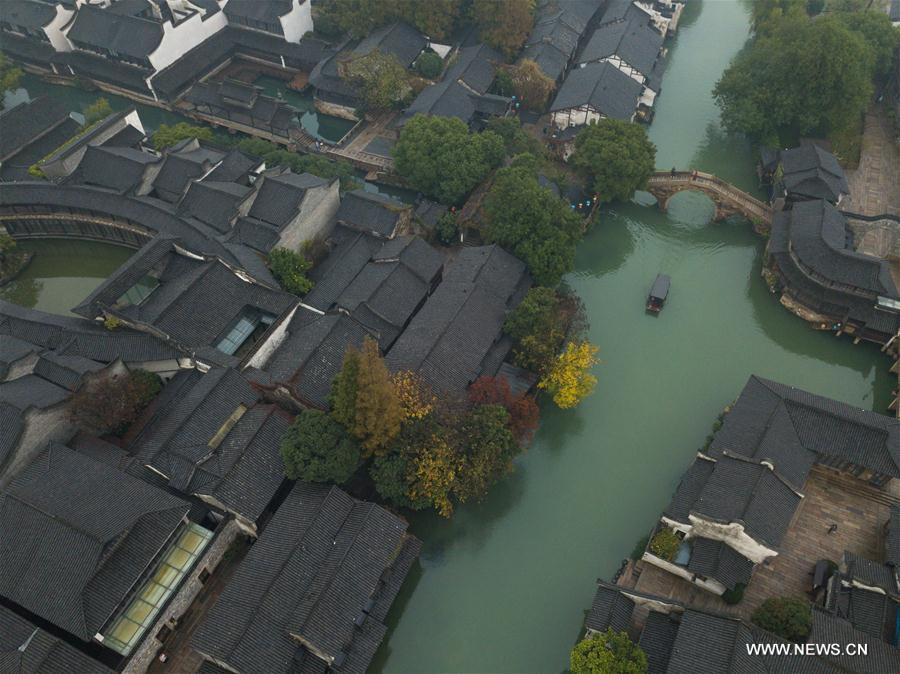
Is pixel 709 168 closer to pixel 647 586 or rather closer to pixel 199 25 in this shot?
pixel 647 586

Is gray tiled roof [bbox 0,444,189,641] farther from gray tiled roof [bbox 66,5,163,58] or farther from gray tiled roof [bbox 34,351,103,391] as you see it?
gray tiled roof [bbox 66,5,163,58]

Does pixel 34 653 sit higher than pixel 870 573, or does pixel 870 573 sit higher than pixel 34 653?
pixel 870 573

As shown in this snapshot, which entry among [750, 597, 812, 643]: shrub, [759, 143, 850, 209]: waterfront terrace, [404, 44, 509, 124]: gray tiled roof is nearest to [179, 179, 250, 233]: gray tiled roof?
[404, 44, 509, 124]: gray tiled roof

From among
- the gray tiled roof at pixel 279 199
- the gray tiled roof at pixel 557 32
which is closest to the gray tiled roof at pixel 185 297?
the gray tiled roof at pixel 279 199

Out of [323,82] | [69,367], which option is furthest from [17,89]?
[69,367]

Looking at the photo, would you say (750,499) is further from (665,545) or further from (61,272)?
(61,272)

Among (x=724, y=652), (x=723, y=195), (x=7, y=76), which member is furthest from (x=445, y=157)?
(x=7, y=76)
